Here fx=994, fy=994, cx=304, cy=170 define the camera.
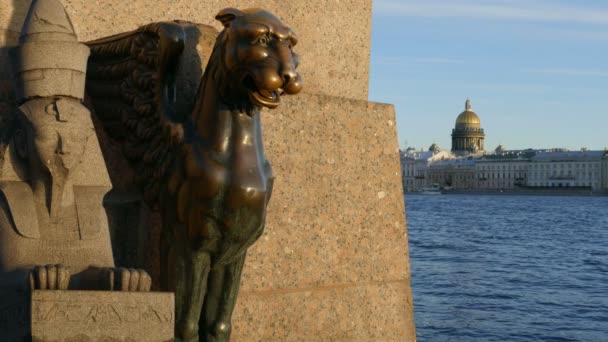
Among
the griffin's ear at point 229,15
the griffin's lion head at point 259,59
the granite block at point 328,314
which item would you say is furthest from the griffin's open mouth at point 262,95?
the granite block at point 328,314

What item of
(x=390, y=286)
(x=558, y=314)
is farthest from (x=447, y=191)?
(x=390, y=286)

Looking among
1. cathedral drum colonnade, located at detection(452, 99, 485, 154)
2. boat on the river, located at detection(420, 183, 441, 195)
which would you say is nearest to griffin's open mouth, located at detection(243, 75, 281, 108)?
boat on the river, located at detection(420, 183, 441, 195)

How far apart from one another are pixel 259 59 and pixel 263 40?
0.19 ft

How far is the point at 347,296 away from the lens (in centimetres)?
409

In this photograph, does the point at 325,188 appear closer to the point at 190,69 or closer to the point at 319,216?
the point at 319,216

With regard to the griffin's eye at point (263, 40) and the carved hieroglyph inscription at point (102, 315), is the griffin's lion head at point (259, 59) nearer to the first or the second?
the griffin's eye at point (263, 40)

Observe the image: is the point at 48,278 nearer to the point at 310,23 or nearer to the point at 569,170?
the point at 310,23

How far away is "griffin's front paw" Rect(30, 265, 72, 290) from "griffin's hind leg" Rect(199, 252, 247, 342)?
0.58 m

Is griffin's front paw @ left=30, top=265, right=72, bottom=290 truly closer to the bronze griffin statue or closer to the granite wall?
the bronze griffin statue

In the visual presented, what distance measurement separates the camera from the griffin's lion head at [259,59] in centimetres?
256

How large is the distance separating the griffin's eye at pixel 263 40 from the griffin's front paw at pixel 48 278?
2.50 feet

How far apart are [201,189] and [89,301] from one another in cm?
48

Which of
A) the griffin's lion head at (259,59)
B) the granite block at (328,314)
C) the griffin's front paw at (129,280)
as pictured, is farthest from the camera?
the granite block at (328,314)

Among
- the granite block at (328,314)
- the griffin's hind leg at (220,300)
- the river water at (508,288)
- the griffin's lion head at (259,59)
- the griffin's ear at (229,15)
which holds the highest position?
the griffin's ear at (229,15)
